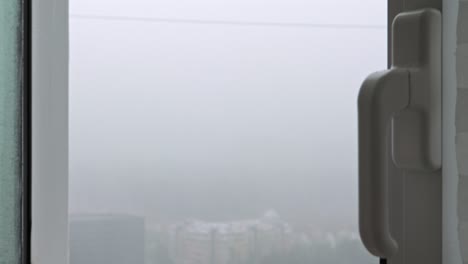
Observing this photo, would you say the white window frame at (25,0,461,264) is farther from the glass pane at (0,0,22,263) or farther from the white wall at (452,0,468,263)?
the white wall at (452,0,468,263)

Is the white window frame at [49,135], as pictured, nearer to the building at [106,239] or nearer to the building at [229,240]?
the building at [106,239]

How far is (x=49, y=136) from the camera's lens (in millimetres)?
695

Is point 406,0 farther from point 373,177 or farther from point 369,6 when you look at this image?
point 369,6

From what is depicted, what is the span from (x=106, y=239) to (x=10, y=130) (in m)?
0.68

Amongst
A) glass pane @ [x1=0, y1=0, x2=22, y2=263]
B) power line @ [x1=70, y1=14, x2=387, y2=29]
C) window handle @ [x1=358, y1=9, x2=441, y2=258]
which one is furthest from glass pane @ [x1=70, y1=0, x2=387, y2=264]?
window handle @ [x1=358, y1=9, x2=441, y2=258]

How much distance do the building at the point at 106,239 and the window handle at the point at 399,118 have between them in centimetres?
107

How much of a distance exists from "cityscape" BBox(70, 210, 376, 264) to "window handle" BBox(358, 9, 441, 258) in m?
1.11

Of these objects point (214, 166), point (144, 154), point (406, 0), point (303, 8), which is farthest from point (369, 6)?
point (406, 0)

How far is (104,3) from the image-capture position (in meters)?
1.38

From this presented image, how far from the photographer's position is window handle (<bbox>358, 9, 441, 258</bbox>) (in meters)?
0.29

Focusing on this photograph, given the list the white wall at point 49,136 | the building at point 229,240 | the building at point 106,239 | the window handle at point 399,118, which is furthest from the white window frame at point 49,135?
the building at point 229,240

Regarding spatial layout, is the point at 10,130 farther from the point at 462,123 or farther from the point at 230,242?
the point at 230,242

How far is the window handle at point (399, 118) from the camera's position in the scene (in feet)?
0.97

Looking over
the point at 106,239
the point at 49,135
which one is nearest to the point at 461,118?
the point at 49,135
